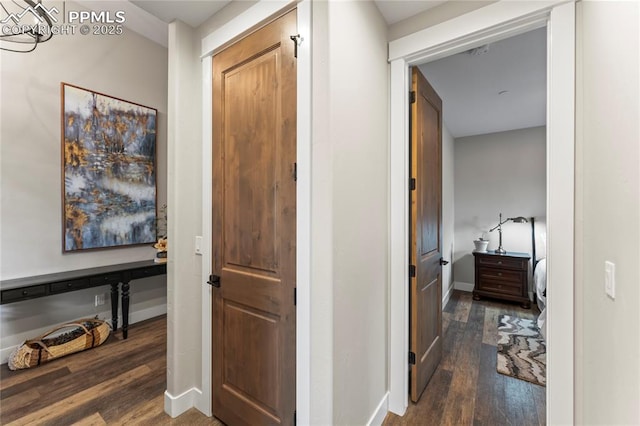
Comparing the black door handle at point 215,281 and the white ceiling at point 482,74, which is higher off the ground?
the white ceiling at point 482,74

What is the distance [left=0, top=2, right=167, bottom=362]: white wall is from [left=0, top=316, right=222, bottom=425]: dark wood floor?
0.47 m

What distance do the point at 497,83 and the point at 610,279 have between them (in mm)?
2560

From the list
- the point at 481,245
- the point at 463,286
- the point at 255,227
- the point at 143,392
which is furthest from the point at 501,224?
the point at 143,392

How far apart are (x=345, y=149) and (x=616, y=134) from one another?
98cm

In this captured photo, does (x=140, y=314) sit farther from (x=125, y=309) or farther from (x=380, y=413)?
(x=380, y=413)

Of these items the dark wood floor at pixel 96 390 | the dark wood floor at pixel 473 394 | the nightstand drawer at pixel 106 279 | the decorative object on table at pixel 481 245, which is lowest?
the dark wood floor at pixel 473 394

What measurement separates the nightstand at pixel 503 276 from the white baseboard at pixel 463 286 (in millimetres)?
524

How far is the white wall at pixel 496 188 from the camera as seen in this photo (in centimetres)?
435

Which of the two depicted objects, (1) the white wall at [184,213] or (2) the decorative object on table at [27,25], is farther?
(1) the white wall at [184,213]

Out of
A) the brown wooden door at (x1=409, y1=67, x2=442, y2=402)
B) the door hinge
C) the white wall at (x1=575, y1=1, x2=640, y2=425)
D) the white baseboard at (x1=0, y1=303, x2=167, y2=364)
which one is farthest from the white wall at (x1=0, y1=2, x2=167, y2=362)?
the white wall at (x1=575, y1=1, x2=640, y2=425)

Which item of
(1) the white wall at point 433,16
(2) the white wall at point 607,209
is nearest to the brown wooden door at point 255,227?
(1) the white wall at point 433,16

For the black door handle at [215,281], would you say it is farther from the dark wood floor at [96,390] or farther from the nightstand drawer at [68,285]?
the nightstand drawer at [68,285]

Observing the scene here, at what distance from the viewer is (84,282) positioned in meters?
2.52

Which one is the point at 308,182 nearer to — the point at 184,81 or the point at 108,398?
the point at 184,81
